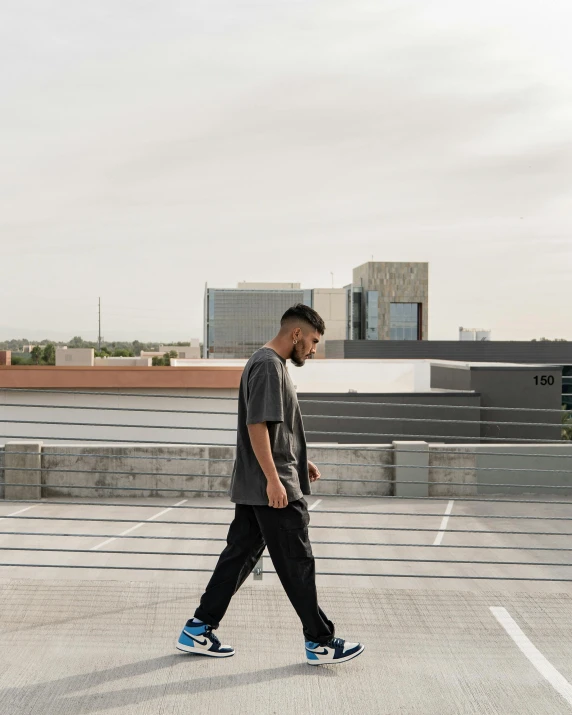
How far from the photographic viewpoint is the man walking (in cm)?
355

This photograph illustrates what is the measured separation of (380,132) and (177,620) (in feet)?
270

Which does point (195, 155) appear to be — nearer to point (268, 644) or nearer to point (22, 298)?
point (22, 298)

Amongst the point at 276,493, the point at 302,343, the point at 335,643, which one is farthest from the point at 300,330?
the point at 335,643

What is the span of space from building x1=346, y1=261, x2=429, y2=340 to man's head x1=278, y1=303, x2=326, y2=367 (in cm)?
10358

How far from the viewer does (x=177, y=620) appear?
4293mm

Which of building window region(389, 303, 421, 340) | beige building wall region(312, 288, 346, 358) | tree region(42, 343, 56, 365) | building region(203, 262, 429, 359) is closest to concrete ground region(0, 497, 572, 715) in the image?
building region(203, 262, 429, 359)

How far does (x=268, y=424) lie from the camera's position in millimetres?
3619

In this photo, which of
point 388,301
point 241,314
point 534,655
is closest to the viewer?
point 534,655

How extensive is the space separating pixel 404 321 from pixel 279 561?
350ft

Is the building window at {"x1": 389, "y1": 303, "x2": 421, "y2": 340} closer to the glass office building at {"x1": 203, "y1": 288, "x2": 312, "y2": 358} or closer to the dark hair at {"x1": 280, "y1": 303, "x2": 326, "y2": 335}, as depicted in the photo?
the glass office building at {"x1": 203, "y1": 288, "x2": 312, "y2": 358}

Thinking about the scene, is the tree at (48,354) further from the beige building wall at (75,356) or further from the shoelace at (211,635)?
the shoelace at (211,635)

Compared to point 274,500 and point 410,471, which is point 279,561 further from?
point 410,471

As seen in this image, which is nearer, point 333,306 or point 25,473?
point 25,473

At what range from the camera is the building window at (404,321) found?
108 metres
